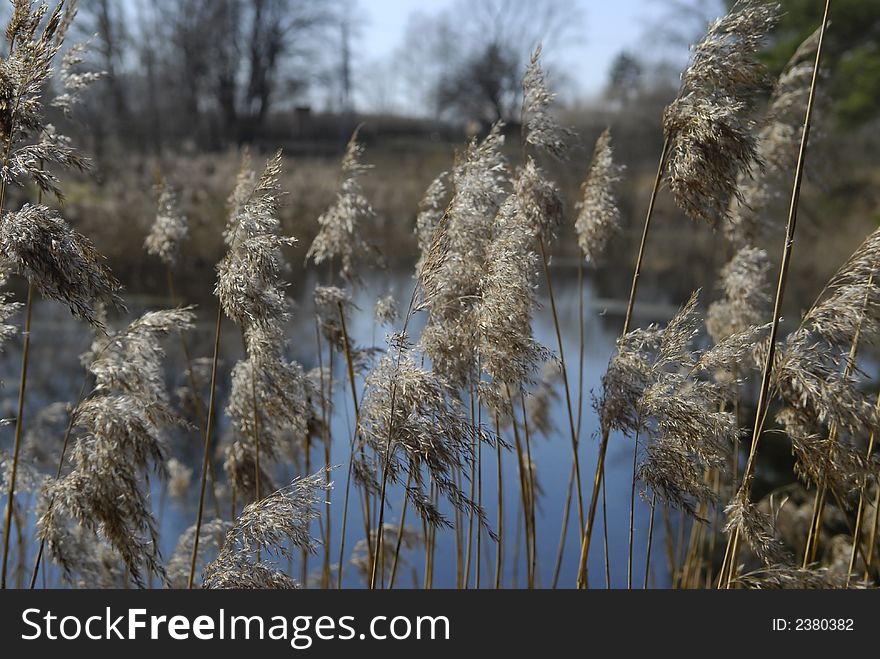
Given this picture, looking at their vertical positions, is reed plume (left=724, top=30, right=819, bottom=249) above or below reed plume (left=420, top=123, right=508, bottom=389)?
above

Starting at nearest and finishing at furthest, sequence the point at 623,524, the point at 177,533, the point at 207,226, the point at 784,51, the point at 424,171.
Result: the point at 177,533
the point at 623,524
the point at 207,226
the point at 784,51
the point at 424,171

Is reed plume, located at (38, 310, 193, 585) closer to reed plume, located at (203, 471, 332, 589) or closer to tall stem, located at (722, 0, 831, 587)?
reed plume, located at (203, 471, 332, 589)

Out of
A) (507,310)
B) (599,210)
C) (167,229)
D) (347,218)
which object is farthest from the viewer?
(167,229)

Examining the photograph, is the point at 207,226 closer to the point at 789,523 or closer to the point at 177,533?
the point at 177,533

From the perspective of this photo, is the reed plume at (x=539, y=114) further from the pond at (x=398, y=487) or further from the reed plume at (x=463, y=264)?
the pond at (x=398, y=487)

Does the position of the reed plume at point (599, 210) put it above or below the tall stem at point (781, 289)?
above

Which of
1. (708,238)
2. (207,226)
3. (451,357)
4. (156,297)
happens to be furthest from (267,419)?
(708,238)

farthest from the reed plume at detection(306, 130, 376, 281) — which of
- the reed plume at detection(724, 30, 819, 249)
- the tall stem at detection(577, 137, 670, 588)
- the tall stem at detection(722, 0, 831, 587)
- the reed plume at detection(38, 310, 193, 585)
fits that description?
the reed plume at detection(724, 30, 819, 249)

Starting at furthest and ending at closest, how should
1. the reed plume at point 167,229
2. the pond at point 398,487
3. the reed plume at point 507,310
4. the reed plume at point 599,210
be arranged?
the pond at point 398,487 → the reed plume at point 167,229 → the reed plume at point 599,210 → the reed plume at point 507,310

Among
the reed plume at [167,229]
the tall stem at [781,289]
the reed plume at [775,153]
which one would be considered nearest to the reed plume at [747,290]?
the reed plume at [775,153]

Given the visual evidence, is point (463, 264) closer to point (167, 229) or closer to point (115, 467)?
point (115, 467)

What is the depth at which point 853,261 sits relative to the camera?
2291 mm

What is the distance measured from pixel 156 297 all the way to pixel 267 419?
880 cm

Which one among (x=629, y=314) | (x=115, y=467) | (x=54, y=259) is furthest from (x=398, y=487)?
(x=54, y=259)
